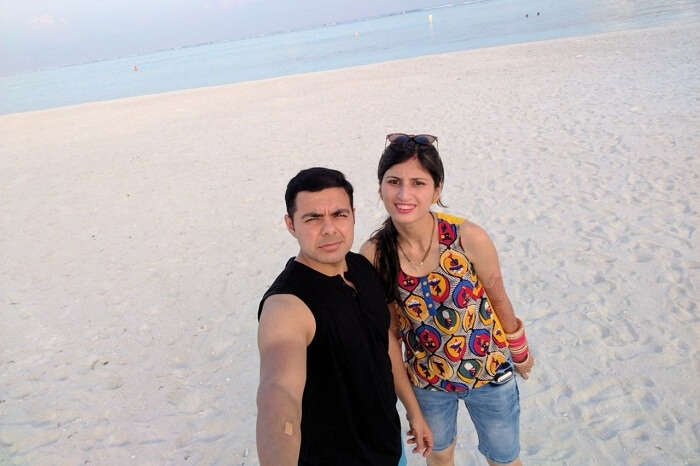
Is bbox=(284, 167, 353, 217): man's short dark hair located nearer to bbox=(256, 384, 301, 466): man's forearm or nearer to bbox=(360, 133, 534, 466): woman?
bbox=(360, 133, 534, 466): woman

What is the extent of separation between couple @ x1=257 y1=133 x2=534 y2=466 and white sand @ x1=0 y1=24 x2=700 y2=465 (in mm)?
1206

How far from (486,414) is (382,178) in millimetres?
1230

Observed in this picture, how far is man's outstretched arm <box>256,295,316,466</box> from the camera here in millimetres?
1397

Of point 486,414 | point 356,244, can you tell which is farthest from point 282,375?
point 356,244

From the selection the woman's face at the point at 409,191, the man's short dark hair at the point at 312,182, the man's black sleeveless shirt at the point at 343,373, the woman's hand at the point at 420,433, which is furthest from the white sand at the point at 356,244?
the man's short dark hair at the point at 312,182

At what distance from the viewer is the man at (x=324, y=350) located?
1.47 m

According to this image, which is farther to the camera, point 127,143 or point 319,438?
point 127,143

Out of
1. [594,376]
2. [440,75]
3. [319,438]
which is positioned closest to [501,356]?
[319,438]

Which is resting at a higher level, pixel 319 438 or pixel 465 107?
pixel 465 107

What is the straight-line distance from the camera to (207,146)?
44.7 feet

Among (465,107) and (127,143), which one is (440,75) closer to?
(465,107)

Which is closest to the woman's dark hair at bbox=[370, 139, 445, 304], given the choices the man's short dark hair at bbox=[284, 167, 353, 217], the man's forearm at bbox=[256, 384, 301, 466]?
the man's short dark hair at bbox=[284, 167, 353, 217]

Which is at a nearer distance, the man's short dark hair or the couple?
the couple

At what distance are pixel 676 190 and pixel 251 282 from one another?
19.2 ft
